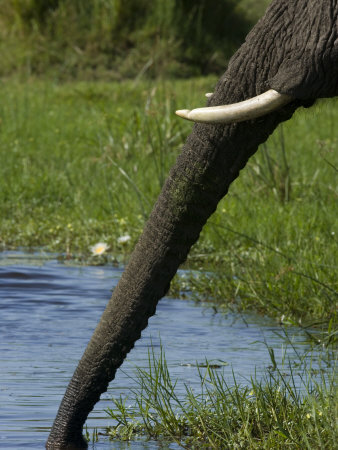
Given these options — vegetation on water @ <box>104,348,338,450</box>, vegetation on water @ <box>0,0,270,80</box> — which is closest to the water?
vegetation on water @ <box>104,348,338,450</box>

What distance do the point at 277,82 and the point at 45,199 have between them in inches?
250

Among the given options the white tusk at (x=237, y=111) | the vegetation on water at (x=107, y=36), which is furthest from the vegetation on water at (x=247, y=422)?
the vegetation on water at (x=107, y=36)

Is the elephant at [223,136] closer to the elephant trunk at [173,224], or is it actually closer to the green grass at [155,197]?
the elephant trunk at [173,224]

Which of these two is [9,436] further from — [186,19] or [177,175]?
[186,19]

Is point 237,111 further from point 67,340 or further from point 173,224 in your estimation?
point 67,340

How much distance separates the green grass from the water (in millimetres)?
242

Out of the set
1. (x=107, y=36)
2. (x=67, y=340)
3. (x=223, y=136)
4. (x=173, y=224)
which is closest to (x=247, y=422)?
(x=173, y=224)

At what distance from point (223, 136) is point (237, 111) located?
15cm

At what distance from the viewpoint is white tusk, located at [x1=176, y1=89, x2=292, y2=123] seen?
3.12 m

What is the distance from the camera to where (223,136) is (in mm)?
3256

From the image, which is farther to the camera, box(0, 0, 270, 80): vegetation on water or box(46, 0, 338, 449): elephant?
box(0, 0, 270, 80): vegetation on water

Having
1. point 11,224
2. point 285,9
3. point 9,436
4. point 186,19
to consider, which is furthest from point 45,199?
point 186,19

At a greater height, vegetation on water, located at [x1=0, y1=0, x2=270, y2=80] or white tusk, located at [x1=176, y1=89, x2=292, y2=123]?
vegetation on water, located at [x1=0, y1=0, x2=270, y2=80]

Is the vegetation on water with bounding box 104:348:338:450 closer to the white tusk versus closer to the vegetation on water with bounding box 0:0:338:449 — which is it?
the vegetation on water with bounding box 0:0:338:449
